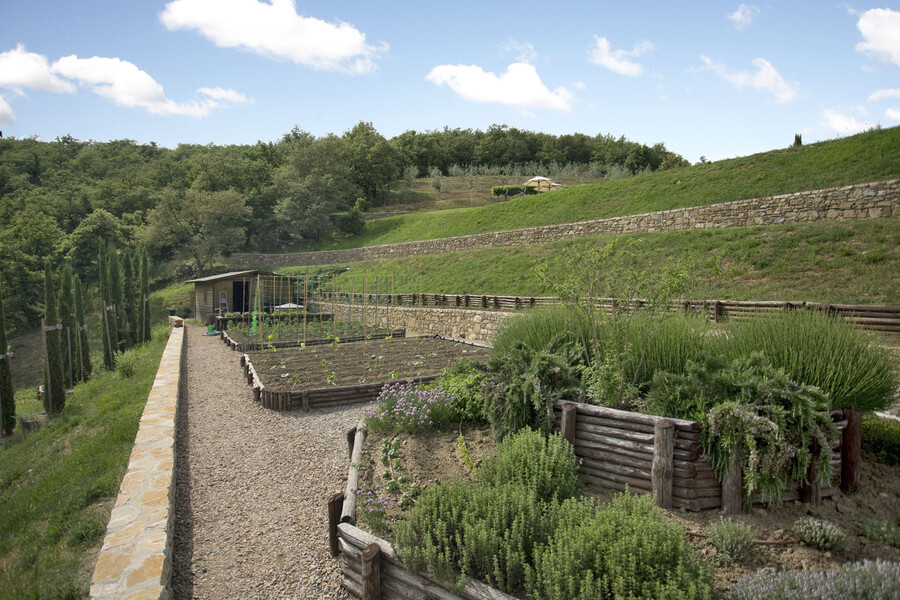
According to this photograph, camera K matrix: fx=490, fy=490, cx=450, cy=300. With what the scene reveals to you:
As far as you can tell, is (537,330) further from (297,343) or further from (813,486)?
(297,343)

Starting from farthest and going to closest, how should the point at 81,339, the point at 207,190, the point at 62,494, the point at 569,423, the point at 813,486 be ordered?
the point at 207,190
the point at 81,339
the point at 62,494
the point at 569,423
the point at 813,486

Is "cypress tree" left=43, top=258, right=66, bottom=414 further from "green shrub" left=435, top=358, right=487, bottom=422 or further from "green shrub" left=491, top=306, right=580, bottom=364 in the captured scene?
"green shrub" left=491, top=306, right=580, bottom=364

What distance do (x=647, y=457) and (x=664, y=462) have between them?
0.56 feet

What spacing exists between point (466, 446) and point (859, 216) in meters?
15.2

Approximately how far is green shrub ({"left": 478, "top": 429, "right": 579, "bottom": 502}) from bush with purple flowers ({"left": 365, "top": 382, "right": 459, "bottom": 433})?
1.45 m

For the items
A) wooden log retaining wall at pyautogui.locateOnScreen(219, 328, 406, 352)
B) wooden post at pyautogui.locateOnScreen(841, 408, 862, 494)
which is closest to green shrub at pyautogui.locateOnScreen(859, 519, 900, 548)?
wooden post at pyautogui.locateOnScreen(841, 408, 862, 494)

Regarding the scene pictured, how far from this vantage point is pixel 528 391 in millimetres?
4613

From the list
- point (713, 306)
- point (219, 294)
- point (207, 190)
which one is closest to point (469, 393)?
point (713, 306)

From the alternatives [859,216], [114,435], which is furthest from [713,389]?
[859,216]

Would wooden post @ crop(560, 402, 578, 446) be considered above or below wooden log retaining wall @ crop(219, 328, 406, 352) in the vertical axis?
above

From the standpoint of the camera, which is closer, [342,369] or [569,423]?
[569,423]

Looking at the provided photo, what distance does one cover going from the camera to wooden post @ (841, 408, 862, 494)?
3990 millimetres

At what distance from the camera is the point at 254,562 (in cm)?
388

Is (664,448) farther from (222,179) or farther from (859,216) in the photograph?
(222,179)
